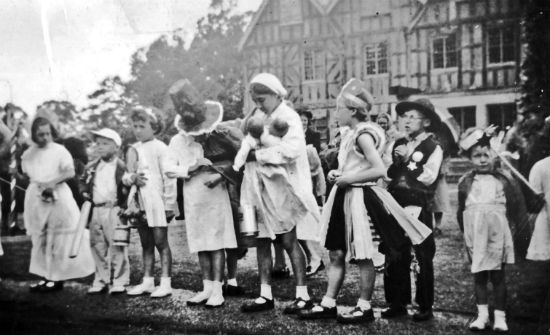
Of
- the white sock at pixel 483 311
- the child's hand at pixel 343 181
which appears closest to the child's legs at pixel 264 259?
the child's hand at pixel 343 181

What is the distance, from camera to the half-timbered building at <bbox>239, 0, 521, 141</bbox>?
3.83 metres

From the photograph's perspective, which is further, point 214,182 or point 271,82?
point 214,182

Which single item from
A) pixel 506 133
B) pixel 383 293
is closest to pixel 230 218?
pixel 383 293

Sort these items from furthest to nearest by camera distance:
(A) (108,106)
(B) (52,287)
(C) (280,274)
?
(B) (52,287), (A) (108,106), (C) (280,274)

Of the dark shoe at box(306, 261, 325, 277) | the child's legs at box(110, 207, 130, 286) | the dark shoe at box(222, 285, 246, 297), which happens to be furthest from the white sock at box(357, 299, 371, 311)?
the child's legs at box(110, 207, 130, 286)

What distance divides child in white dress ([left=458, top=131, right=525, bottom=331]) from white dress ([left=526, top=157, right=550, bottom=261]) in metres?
0.14

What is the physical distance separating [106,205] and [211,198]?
1.09m

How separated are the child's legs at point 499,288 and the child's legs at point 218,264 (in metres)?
1.90

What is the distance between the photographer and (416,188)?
3.84 m

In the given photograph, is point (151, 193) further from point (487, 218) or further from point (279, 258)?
point (487, 218)

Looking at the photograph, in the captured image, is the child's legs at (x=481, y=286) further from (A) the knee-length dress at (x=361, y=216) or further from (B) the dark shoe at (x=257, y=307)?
(B) the dark shoe at (x=257, y=307)

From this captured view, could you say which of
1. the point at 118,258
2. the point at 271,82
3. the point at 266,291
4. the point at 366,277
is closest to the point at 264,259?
the point at 266,291

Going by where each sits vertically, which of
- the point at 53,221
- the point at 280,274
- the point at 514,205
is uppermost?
the point at 514,205

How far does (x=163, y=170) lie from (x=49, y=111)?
1.39m
